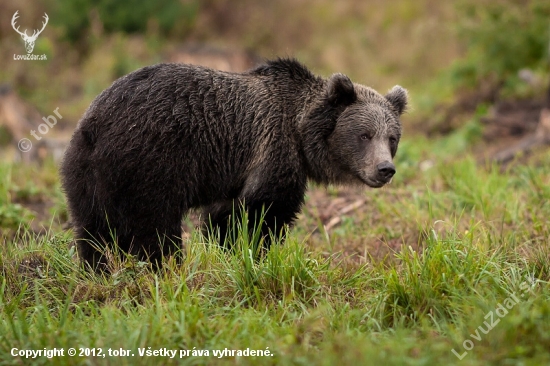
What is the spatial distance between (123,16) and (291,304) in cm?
1623

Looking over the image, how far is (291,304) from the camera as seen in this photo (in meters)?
4.00

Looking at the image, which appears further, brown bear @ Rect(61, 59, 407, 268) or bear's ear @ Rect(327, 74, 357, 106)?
bear's ear @ Rect(327, 74, 357, 106)

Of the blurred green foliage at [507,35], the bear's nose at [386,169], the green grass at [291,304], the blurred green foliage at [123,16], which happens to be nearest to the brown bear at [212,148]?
the bear's nose at [386,169]

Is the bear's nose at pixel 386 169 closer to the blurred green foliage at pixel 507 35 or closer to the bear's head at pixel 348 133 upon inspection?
the bear's head at pixel 348 133

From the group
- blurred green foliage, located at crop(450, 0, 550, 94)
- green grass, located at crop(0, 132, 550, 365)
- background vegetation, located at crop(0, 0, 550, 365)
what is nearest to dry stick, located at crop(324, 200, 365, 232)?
background vegetation, located at crop(0, 0, 550, 365)

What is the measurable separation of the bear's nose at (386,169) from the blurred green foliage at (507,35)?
8.58 meters

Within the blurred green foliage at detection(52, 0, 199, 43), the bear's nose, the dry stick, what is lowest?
the dry stick

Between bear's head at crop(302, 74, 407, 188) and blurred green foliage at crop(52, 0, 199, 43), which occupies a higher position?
blurred green foliage at crop(52, 0, 199, 43)

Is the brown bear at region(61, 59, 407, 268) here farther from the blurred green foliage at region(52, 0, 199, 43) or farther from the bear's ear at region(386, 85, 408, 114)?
the blurred green foliage at region(52, 0, 199, 43)

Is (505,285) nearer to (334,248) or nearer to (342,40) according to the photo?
(334,248)

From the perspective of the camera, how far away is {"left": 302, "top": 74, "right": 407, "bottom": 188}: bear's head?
5180 millimetres

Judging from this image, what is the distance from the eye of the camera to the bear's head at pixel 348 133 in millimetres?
5180

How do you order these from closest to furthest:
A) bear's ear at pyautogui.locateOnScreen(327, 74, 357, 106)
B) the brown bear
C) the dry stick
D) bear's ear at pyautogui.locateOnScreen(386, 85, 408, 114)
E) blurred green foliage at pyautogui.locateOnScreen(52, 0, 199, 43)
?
1. the brown bear
2. bear's ear at pyautogui.locateOnScreen(327, 74, 357, 106)
3. bear's ear at pyautogui.locateOnScreen(386, 85, 408, 114)
4. the dry stick
5. blurred green foliage at pyautogui.locateOnScreen(52, 0, 199, 43)

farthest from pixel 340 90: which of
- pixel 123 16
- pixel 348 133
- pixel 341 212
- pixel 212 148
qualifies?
pixel 123 16
